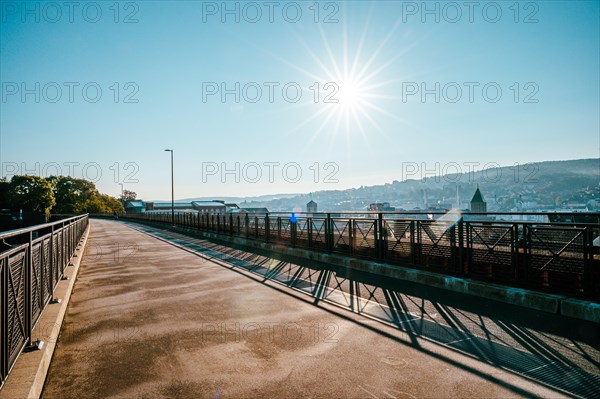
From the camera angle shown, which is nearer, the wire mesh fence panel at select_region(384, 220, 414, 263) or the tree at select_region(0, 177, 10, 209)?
the wire mesh fence panel at select_region(384, 220, 414, 263)

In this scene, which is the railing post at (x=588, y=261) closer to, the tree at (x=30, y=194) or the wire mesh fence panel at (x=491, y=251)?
the wire mesh fence panel at (x=491, y=251)

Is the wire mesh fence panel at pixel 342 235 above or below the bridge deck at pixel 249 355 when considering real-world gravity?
above

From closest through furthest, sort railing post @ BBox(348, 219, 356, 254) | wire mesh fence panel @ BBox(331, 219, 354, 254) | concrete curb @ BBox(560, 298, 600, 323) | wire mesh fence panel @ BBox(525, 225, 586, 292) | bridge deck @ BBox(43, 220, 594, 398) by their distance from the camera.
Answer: bridge deck @ BBox(43, 220, 594, 398)
concrete curb @ BBox(560, 298, 600, 323)
wire mesh fence panel @ BBox(525, 225, 586, 292)
railing post @ BBox(348, 219, 356, 254)
wire mesh fence panel @ BBox(331, 219, 354, 254)

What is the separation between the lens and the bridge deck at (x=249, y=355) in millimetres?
3838

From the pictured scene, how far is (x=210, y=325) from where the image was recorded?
603 cm

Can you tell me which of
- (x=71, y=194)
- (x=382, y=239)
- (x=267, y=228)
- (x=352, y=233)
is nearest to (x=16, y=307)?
(x=382, y=239)

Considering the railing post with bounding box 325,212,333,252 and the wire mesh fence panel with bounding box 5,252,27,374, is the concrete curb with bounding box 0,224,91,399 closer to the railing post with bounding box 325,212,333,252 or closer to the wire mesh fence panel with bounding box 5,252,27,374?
the wire mesh fence panel with bounding box 5,252,27,374

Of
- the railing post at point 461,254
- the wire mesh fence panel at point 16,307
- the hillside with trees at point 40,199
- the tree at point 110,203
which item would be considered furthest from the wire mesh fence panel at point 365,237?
the tree at point 110,203

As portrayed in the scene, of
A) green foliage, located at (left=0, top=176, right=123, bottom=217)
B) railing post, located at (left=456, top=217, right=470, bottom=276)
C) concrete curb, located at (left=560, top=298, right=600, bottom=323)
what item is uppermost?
green foliage, located at (left=0, top=176, right=123, bottom=217)

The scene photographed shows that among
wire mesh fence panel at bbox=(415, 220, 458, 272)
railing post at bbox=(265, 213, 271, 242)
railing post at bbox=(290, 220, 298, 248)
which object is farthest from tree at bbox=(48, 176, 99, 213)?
wire mesh fence panel at bbox=(415, 220, 458, 272)

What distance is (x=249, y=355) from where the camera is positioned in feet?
15.6

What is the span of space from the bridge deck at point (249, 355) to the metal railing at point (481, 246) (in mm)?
3347

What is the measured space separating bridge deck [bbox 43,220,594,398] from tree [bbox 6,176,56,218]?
113 meters

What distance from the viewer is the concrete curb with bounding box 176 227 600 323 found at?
5984 millimetres
